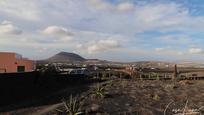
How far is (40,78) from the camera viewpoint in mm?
38438

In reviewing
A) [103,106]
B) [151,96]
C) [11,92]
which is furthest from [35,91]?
[103,106]

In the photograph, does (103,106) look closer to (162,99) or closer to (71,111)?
(71,111)

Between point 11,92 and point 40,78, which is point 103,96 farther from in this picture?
point 40,78

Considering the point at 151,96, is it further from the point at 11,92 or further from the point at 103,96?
the point at 11,92

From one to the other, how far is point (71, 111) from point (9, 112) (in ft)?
17.5

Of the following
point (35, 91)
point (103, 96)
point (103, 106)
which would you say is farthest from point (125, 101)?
point (35, 91)

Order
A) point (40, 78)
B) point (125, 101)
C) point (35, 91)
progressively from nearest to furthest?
point (125, 101), point (35, 91), point (40, 78)

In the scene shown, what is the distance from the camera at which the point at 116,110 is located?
1680 centimetres

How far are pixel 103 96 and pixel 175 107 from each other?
399 cm

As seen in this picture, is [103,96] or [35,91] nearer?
[103,96]

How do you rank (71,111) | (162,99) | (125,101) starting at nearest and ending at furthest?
(71,111), (125,101), (162,99)

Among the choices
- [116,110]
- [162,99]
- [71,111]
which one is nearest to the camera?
[71,111]

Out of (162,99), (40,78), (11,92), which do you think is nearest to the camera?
(162,99)

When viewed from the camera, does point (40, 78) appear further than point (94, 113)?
Yes
